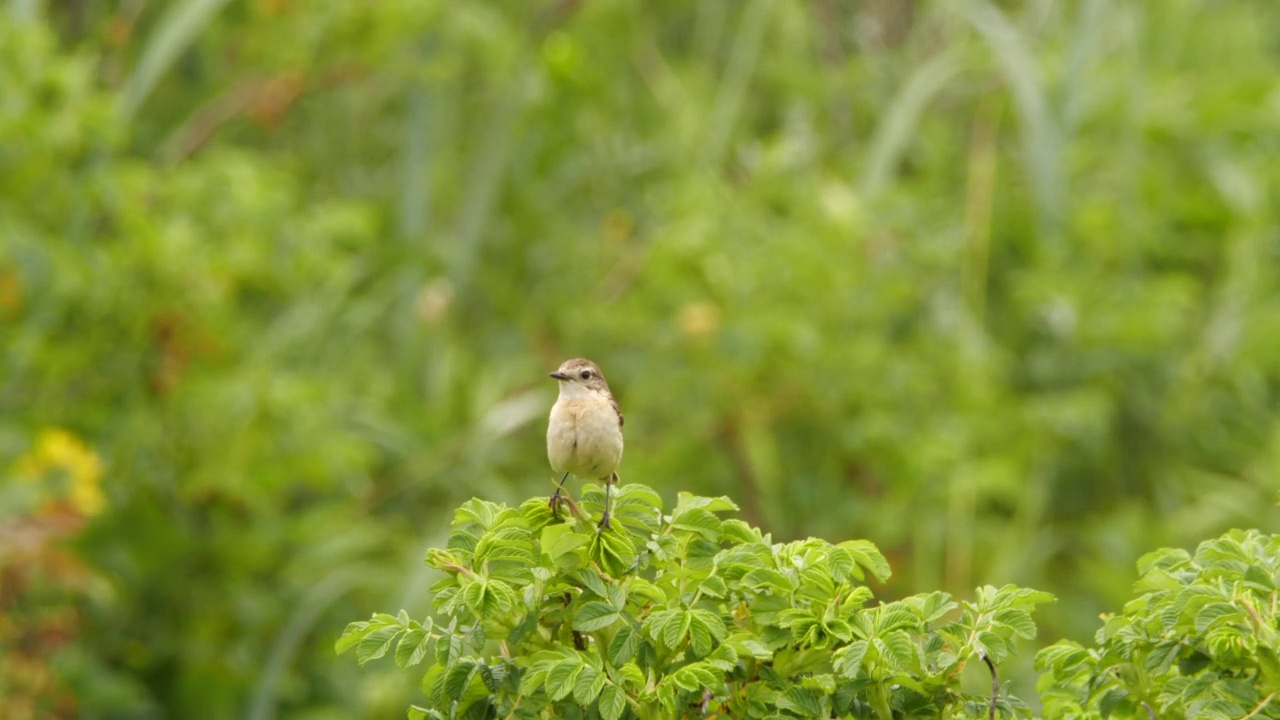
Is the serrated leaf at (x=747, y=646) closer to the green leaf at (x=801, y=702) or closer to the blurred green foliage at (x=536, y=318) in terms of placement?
the green leaf at (x=801, y=702)

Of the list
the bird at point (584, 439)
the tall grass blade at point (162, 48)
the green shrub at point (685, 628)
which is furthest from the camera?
the tall grass blade at point (162, 48)

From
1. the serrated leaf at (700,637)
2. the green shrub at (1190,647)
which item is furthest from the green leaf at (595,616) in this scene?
the green shrub at (1190,647)

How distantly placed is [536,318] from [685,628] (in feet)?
18.3

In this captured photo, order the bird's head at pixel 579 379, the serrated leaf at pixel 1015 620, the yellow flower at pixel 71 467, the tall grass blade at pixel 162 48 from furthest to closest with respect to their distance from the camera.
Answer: the tall grass blade at pixel 162 48 < the yellow flower at pixel 71 467 < the bird's head at pixel 579 379 < the serrated leaf at pixel 1015 620

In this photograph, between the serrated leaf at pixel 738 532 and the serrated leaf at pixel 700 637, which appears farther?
the serrated leaf at pixel 738 532

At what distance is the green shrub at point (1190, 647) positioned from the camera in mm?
2318

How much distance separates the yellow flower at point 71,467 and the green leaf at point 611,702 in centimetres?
374

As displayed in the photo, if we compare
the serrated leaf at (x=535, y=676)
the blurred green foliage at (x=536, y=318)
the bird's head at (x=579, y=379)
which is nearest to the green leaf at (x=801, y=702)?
the serrated leaf at (x=535, y=676)

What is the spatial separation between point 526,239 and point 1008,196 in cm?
222

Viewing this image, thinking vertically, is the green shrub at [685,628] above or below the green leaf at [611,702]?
above

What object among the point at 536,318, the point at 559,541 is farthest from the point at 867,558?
the point at 536,318

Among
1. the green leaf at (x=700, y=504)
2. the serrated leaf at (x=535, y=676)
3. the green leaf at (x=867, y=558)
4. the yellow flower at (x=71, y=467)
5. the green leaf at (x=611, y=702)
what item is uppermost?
the yellow flower at (x=71, y=467)

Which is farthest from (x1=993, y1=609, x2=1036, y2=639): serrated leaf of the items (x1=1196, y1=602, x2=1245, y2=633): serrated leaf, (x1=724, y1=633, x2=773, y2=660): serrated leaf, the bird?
the bird

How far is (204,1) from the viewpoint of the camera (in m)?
6.31
